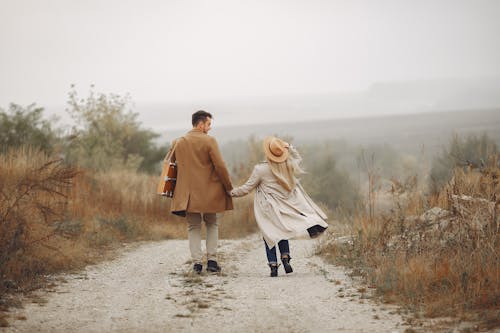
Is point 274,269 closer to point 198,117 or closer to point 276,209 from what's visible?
point 276,209

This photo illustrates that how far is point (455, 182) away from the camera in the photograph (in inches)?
429

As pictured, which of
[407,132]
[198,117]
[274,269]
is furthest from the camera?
[407,132]

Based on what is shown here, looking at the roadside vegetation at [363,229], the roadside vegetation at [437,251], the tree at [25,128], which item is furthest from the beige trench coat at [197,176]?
the tree at [25,128]

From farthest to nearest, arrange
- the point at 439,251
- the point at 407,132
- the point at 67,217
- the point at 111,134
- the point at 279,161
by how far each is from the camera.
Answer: the point at 407,132 → the point at 111,134 → the point at 67,217 → the point at 279,161 → the point at 439,251

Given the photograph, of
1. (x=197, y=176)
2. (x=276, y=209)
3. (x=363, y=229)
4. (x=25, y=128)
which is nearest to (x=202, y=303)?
(x=276, y=209)

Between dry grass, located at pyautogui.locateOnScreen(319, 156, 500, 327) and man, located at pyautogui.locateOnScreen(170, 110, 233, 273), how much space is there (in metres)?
2.17

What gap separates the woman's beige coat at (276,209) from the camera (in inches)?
401

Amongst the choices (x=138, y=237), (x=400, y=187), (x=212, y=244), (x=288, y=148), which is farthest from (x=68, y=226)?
(x=400, y=187)

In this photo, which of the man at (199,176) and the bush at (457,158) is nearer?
the man at (199,176)

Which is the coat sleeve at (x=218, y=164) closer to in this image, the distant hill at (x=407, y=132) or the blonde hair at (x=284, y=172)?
the blonde hair at (x=284, y=172)

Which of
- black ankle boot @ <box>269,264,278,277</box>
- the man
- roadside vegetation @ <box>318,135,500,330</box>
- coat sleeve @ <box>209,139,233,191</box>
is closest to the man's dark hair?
the man

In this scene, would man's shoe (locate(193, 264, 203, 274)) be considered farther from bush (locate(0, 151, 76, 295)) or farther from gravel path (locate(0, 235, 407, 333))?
bush (locate(0, 151, 76, 295))

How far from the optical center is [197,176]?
10344mm

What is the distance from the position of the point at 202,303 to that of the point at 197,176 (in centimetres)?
248
